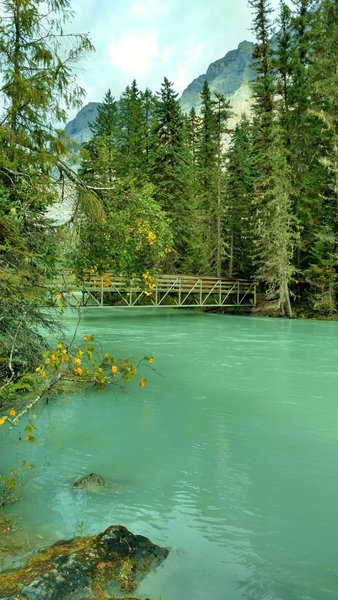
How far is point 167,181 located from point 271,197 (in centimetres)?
623

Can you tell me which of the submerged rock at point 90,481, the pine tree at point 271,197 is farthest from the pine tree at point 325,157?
the submerged rock at point 90,481

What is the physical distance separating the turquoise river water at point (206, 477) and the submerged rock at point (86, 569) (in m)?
0.15

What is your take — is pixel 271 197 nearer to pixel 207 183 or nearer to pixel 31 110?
pixel 207 183

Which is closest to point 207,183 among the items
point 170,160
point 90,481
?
point 170,160

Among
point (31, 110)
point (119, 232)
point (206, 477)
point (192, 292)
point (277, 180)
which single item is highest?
point (277, 180)

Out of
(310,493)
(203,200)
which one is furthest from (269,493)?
(203,200)

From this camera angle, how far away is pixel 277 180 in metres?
28.5

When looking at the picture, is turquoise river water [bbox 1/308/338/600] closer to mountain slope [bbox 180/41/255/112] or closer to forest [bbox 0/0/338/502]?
forest [bbox 0/0/338/502]

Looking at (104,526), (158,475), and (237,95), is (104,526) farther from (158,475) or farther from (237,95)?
(237,95)

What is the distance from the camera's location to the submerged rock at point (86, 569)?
8.89 ft

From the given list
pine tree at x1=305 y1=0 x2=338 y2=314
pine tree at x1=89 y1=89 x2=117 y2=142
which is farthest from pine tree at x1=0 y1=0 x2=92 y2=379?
pine tree at x1=89 y1=89 x2=117 y2=142

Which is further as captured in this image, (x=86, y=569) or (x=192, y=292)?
(x=192, y=292)

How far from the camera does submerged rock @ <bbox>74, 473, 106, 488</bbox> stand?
5008 mm

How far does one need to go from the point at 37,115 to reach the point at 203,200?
3286 centimetres
